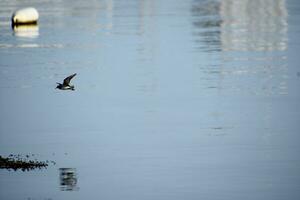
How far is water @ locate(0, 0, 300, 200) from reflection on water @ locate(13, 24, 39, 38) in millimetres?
141

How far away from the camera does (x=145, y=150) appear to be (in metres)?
36.6

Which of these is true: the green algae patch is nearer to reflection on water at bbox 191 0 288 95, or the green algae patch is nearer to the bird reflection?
the bird reflection

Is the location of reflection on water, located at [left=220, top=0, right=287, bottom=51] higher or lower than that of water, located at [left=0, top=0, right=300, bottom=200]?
lower

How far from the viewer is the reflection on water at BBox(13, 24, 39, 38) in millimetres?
83812

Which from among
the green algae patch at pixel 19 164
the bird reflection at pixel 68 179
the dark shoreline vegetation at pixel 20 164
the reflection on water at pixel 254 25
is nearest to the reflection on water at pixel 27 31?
the reflection on water at pixel 254 25

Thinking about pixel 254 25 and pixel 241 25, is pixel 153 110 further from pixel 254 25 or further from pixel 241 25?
pixel 241 25

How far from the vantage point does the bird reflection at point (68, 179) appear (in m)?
30.4

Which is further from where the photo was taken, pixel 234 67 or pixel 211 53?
pixel 211 53

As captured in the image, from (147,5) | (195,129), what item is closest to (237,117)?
(195,129)

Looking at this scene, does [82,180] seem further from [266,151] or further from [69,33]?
[69,33]

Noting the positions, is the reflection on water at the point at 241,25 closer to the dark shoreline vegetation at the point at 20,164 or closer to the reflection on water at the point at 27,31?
the reflection on water at the point at 27,31

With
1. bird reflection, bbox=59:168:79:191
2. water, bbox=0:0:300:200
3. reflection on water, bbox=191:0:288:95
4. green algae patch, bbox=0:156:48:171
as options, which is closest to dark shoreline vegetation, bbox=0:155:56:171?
green algae patch, bbox=0:156:48:171

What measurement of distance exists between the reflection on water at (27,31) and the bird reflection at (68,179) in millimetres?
51164

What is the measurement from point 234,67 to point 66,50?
16208 mm
